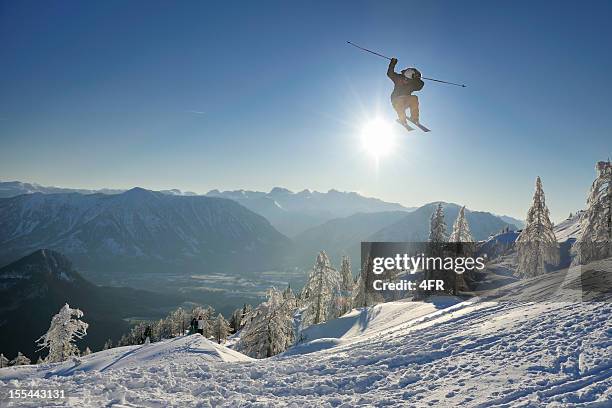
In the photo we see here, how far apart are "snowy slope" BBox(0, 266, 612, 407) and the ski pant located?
866cm

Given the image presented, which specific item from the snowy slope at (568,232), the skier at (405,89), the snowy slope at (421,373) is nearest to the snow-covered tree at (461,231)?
the snowy slope at (568,232)

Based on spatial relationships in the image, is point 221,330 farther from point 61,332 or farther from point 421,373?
point 421,373

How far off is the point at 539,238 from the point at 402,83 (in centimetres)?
3501

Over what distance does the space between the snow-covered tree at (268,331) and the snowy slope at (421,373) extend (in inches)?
733

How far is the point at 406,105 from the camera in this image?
14.2 meters

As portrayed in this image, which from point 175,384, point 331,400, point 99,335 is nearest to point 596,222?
point 331,400

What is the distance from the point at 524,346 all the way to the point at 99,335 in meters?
205

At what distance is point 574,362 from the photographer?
10156 mm

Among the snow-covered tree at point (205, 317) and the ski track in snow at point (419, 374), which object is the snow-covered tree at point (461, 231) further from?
the ski track in snow at point (419, 374)

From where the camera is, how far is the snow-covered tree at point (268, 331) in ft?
115

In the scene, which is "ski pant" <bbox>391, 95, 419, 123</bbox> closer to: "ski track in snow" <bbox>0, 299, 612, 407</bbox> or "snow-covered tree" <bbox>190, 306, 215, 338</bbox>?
"ski track in snow" <bbox>0, 299, 612, 407</bbox>

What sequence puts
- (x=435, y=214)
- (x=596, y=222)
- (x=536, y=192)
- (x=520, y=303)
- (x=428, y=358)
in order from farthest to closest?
1. (x=435, y=214)
2. (x=536, y=192)
3. (x=596, y=222)
4. (x=520, y=303)
5. (x=428, y=358)

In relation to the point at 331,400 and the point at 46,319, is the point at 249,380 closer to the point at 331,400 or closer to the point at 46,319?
the point at 331,400

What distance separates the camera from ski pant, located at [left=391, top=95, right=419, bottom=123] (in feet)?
45.8
